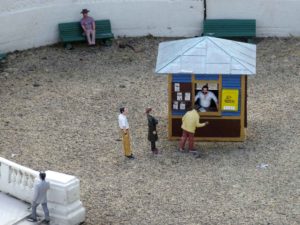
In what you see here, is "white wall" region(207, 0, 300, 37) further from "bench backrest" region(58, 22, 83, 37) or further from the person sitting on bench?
"bench backrest" region(58, 22, 83, 37)

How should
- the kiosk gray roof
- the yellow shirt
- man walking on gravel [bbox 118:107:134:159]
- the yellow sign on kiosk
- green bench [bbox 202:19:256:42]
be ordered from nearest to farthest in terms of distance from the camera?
man walking on gravel [bbox 118:107:134:159], the yellow shirt, the kiosk gray roof, the yellow sign on kiosk, green bench [bbox 202:19:256:42]

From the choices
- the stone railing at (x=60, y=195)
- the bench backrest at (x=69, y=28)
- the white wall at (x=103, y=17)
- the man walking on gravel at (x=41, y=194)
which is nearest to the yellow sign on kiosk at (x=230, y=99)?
the stone railing at (x=60, y=195)

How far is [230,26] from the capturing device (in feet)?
72.9

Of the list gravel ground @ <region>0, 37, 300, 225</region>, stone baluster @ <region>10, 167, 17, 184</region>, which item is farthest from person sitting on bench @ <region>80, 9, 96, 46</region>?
stone baluster @ <region>10, 167, 17, 184</region>

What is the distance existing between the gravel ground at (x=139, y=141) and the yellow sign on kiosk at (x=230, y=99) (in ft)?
2.79

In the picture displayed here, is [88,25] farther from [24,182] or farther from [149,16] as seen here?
[24,182]

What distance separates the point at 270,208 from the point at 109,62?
333 inches

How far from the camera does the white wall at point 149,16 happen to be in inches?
862

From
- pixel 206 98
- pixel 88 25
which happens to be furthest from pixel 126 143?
pixel 88 25

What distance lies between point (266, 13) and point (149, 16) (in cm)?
333

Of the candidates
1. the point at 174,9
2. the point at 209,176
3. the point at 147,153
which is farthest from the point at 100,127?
the point at 174,9

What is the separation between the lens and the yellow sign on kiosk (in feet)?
54.3

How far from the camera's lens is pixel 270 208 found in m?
14.2

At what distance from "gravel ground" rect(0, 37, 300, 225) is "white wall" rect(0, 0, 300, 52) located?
1.38 feet
